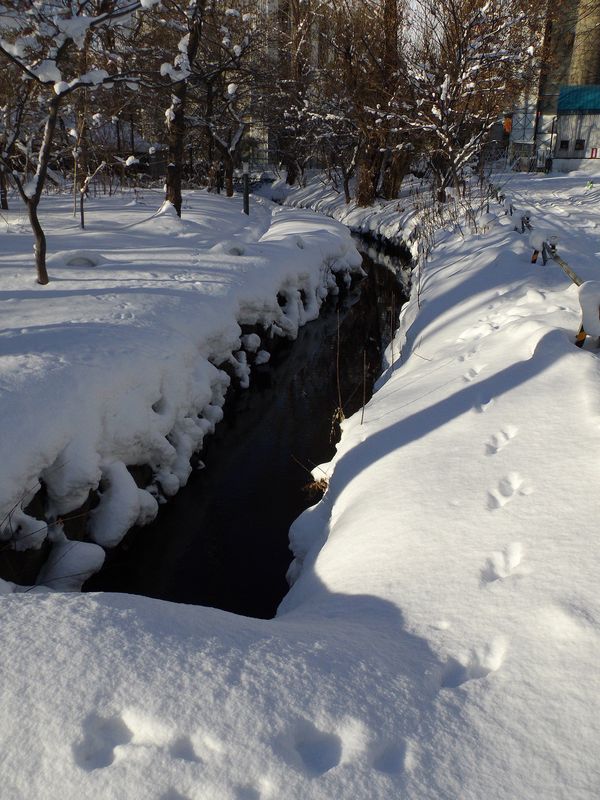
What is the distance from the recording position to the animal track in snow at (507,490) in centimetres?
333

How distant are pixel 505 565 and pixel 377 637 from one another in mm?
768

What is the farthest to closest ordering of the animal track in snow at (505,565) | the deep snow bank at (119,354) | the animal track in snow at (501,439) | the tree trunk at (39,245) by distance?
the tree trunk at (39,245) → the deep snow bank at (119,354) → the animal track in snow at (501,439) → the animal track in snow at (505,565)

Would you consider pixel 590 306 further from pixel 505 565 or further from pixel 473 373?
pixel 505 565

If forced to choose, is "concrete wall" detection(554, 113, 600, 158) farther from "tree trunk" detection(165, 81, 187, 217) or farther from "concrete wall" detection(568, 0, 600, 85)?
"tree trunk" detection(165, 81, 187, 217)

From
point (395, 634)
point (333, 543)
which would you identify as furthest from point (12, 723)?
point (333, 543)

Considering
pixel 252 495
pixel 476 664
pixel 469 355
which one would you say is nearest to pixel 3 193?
pixel 252 495

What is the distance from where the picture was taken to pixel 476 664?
88.4 inches

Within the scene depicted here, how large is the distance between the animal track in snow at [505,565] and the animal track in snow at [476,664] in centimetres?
43

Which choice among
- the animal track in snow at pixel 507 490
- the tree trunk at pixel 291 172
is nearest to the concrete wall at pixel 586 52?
the tree trunk at pixel 291 172

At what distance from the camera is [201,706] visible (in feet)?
6.39

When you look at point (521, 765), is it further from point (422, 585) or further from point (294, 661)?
point (422, 585)

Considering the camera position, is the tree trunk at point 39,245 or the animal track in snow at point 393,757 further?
the tree trunk at point 39,245

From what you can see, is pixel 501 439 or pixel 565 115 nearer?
pixel 501 439

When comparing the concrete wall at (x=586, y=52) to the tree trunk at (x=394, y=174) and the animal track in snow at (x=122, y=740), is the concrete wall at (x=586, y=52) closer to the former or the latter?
the tree trunk at (x=394, y=174)
